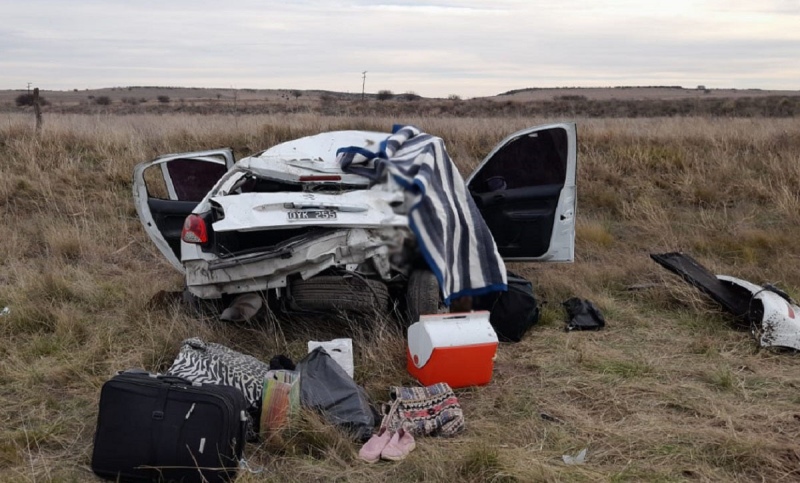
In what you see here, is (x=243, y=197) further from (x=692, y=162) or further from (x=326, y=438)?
(x=692, y=162)

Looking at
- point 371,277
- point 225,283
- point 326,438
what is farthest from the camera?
point 225,283

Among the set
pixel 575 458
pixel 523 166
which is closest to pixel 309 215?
pixel 575 458

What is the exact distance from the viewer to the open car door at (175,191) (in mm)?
5941

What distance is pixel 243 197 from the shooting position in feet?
14.2

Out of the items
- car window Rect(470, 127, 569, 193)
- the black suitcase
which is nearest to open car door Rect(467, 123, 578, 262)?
car window Rect(470, 127, 569, 193)

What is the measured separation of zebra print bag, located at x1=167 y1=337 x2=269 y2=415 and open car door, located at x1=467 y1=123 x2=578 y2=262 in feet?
7.90

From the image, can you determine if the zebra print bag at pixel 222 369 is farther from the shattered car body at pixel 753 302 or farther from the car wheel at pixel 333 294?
the shattered car body at pixel 753 302

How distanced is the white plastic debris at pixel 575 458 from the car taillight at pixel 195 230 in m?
2.67

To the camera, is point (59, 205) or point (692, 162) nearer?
point (59, 205)

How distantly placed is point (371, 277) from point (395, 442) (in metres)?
0.92

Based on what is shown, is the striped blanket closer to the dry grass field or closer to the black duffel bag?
the dry grass field

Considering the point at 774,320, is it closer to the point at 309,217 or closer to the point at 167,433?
the point at 309,217

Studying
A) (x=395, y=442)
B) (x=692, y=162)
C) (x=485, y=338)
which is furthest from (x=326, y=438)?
(x=692, y=162)

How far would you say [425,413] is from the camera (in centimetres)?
399
